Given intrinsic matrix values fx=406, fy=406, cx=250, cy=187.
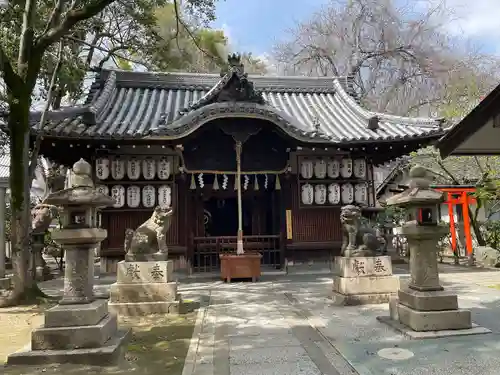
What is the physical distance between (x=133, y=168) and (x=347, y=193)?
7116mm

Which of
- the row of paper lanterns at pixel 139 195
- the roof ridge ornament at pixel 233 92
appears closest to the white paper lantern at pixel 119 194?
the row of paper lanterns at pixel 139 195

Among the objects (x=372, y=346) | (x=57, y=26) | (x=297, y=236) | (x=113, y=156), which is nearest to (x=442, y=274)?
(x=297, y=236)

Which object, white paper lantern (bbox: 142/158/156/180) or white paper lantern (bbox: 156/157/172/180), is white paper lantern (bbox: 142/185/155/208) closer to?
white paper lantern (bbox: 142/158/156/180)

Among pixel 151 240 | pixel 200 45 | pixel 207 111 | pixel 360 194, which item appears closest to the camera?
pixel 151 240

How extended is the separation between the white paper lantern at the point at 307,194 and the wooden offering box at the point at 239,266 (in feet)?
9.22

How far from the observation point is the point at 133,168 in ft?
42.0

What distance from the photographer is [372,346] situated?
5.72m

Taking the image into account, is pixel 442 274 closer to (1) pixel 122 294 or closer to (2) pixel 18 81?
(1) pixel 122 294

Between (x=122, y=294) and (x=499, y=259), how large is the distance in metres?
12.6

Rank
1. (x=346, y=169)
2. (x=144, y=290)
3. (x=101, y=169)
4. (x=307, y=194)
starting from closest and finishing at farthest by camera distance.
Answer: (x=144, y=290)
(x=101, y=169)
(x=307, y=194)
(x=346, y=169)

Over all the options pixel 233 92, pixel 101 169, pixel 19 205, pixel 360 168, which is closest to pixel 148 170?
pixel 101 169

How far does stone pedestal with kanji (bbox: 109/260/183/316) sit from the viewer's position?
8141mm

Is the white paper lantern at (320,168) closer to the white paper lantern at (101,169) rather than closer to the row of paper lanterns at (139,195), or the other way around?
the row of paper lanterns at (139,195)

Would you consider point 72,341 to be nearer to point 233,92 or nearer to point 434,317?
point 434,317
